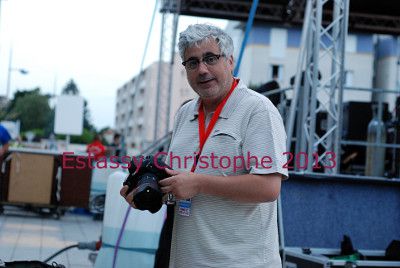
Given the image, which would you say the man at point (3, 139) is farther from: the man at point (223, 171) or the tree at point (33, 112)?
the tree at point (33, 112)

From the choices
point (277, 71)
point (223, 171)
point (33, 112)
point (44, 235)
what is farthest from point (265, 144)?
point (33, 112)

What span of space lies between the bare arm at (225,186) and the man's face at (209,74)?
1.08 ft

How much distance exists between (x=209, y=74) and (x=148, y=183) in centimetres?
45

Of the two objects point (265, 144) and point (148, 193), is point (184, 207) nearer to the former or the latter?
point (148, 193)

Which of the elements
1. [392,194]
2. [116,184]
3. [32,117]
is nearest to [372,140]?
[392,194]

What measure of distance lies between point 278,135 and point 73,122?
17445 millimetres

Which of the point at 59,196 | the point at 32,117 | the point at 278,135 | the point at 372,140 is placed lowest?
the point at 59,196

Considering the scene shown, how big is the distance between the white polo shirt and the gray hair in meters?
0.20

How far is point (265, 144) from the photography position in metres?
2.07

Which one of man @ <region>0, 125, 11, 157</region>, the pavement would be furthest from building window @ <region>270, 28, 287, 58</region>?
man @ <region>0, 125, 11, 157</region>

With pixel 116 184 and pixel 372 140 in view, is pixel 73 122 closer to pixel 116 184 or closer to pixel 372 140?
pixel 372 140

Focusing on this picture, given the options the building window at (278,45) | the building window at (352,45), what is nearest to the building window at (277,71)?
the building window at (278,45)

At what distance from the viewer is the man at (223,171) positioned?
6.68 feet

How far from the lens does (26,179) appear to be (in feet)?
39.6
